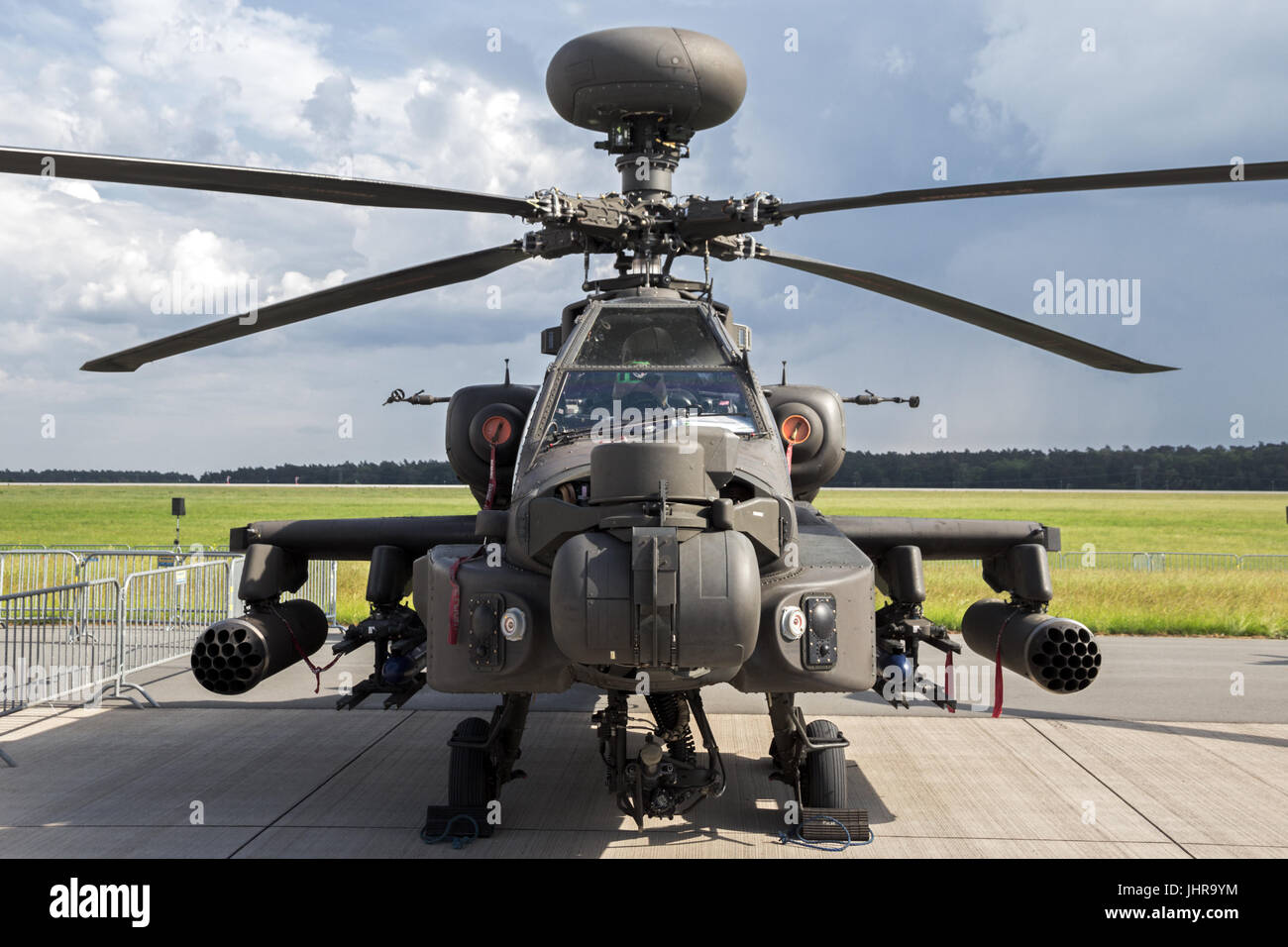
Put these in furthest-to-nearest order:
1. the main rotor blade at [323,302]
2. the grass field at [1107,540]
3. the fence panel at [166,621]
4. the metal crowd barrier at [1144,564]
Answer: the metal crowd barrier at [1144,564] < the grass field at [1107,540] < the fence panel at [166,621] < the main rotor blade at [323,302]

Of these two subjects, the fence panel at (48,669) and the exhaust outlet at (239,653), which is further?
the fence panel at (48,669)

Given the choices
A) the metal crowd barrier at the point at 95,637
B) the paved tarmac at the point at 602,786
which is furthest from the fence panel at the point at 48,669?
the paved tarmac at the point at 602,786

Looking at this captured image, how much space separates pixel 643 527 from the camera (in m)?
4.30

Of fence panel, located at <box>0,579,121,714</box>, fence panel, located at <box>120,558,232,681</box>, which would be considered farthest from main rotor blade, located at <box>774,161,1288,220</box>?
fence panel, located at <box>120,558,232,681</box>

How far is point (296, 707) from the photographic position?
→ 1009cm

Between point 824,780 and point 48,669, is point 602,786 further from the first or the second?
point 48,669

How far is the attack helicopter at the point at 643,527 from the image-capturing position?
4.41 metres

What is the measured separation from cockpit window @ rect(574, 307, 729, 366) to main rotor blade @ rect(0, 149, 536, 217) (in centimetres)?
120

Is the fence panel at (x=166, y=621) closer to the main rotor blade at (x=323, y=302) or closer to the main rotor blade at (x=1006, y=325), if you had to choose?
the main rotor blade at (x=323, y=302)

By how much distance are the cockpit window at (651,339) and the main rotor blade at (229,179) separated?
3.93ft

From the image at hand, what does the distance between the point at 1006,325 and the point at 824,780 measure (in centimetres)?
369

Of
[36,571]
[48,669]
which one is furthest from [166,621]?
[48,669]
